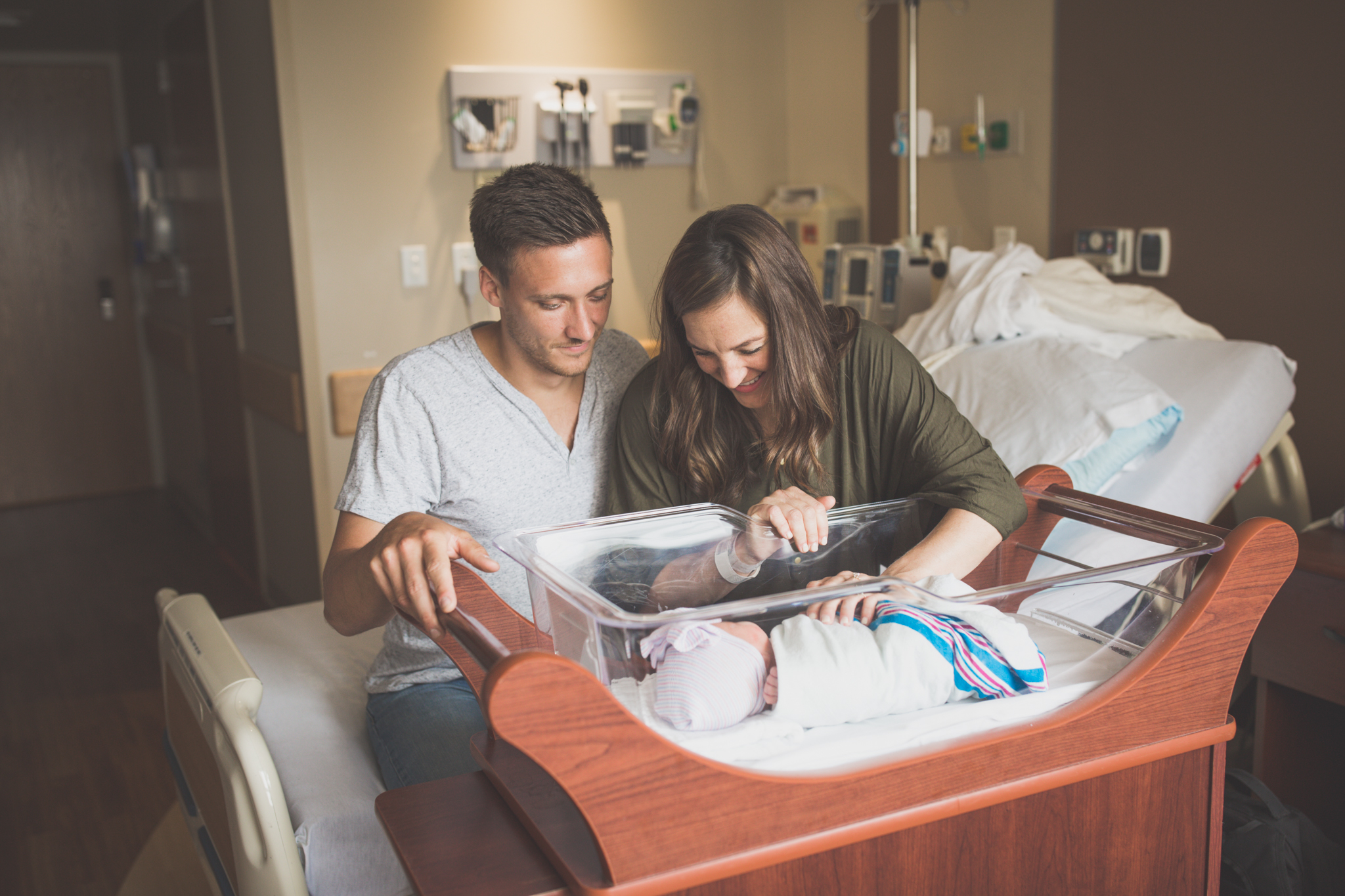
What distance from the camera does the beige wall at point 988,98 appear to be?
2.90 metres

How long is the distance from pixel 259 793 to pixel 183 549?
392cm

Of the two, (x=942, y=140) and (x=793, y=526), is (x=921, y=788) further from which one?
(x=942, y=140)

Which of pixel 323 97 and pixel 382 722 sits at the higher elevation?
pixel 323 97

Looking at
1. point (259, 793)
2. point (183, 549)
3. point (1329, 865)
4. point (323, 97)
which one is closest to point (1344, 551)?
point (1329, 865)

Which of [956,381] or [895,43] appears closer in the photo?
[956,381]

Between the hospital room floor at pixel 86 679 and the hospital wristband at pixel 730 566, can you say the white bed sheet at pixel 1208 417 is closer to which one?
the hospital wristband at pixel 730 566

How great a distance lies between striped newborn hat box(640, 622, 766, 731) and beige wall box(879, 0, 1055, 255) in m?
2.41

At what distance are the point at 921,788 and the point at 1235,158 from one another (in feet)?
6.89

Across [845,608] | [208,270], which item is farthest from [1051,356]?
[208,270]

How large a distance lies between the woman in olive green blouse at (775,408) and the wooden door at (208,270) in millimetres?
2911

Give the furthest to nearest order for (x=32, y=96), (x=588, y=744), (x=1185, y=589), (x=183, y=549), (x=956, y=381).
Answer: (x=32, y=96), (x=183, y=549), (x=956, y=381), (x=1185, y=589), (x=588, y=744)

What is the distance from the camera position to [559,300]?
1548 mm

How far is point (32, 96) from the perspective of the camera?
17.7 feet

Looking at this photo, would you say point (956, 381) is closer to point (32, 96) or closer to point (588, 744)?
point (588, 744)
